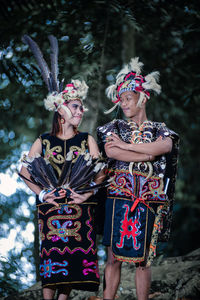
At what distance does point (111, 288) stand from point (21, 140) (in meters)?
2.76

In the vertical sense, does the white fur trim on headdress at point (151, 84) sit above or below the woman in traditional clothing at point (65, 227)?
above

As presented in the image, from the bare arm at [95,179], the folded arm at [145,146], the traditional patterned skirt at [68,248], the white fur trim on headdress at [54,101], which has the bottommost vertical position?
the traditional patterned skirt at [68,248]

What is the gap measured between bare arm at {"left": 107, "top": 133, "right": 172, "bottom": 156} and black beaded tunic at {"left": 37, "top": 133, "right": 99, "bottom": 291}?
369 millimetres

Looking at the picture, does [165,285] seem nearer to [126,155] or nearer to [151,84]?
[126,155]

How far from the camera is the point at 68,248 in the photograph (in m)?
3.26

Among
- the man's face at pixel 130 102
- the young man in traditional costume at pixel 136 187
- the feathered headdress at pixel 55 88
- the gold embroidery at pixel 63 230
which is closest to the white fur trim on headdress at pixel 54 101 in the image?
the feathered headdress at pixel 55 88

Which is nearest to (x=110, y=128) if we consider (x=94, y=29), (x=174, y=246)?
(x=94, y=29)

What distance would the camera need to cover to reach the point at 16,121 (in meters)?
5.35

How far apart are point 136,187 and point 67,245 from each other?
0.76 m

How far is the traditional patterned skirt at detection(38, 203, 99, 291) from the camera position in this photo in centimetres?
323

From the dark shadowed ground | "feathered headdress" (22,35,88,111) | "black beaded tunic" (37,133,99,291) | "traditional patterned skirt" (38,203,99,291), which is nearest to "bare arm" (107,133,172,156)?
"black beaded tunic" (37,133,99,291)

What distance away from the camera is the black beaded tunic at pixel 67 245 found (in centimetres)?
323

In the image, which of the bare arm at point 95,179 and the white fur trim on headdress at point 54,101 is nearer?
the bare arm at point 95,179

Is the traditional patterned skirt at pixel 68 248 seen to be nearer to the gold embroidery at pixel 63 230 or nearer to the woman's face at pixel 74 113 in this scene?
the gold embroidery at pixel 63 230
